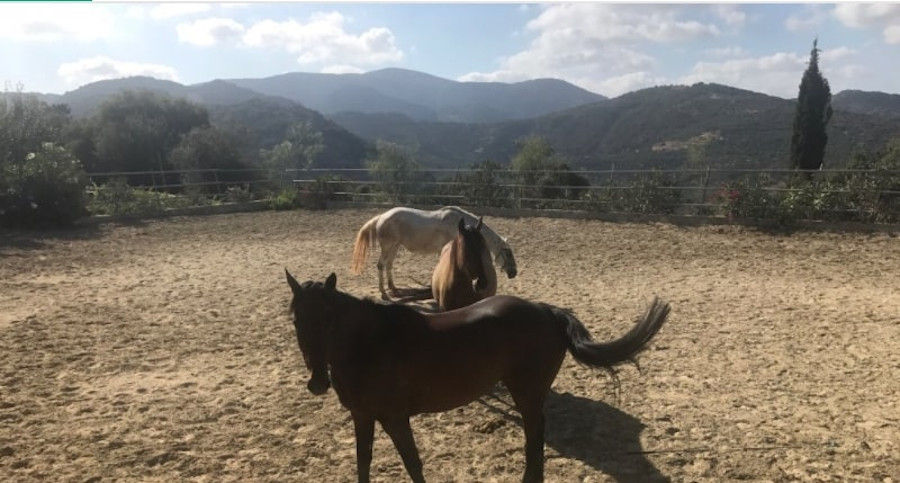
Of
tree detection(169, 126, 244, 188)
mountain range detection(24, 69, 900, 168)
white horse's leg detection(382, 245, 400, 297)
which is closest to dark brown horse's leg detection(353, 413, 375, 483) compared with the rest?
white horse's leg detection(382, 245, 400, 297)

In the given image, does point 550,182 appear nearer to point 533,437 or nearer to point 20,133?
point 533,437

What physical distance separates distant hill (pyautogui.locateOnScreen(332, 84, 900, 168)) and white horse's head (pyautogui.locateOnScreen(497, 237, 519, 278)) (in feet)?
85.5

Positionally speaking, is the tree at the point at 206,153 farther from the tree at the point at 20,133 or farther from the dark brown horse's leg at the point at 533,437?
the dark brown horse's leg at the point at 533,437

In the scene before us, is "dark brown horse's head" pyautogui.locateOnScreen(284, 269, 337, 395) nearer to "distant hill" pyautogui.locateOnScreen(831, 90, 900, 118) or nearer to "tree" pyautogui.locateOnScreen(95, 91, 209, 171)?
"tree" pyautogui.locateOnScreen(95, 91, 209, 171)

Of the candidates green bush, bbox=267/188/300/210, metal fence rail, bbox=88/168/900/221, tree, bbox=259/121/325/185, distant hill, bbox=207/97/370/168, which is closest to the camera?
metal fence rail, bbox=88/168/900/221

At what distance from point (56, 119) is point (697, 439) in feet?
127

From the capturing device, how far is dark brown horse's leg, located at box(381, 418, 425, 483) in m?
2.62

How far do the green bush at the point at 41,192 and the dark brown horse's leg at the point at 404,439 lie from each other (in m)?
15.0

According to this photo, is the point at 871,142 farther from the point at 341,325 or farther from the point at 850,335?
the point at 341,325

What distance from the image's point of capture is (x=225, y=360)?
526 cm

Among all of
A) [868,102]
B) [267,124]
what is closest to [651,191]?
[267,124]

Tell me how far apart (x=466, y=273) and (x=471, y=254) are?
0.57 ft

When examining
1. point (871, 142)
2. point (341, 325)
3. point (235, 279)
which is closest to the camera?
point (341, 325)

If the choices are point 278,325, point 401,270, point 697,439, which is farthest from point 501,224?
point 697,439
